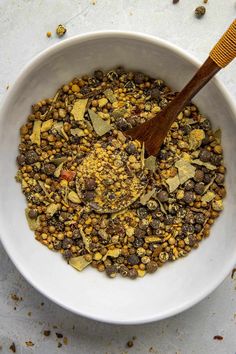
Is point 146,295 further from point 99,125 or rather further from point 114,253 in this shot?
point 99,125

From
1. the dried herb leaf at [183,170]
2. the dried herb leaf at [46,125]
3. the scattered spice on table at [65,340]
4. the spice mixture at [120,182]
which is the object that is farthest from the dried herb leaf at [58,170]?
the scattered spice on table at [65,340]

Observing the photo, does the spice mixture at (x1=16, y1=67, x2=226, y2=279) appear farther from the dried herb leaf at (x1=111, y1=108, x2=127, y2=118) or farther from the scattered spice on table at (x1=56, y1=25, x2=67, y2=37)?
the scattered spice on table at (x1=56, y1=25, x2=67, y2=37)

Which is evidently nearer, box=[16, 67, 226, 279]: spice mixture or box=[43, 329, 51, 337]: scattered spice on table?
box=[16, 67, 226, 279]: spice mixture

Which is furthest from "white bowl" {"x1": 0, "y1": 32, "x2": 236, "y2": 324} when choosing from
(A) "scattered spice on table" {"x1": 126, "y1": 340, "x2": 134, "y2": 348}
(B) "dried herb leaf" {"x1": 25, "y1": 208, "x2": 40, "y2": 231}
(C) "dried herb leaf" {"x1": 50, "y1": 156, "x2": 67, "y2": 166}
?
(A) "scattered spice on table" {"x1": 126, "y1": 340, "x2": 134, "y2": 348}

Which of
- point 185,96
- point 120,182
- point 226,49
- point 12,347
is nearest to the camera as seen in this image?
point 226,49

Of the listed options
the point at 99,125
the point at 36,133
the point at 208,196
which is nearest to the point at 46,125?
the point at 36,133

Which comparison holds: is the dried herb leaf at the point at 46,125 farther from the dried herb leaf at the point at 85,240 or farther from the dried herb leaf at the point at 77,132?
the dried herb leaf at the point at 85,240
